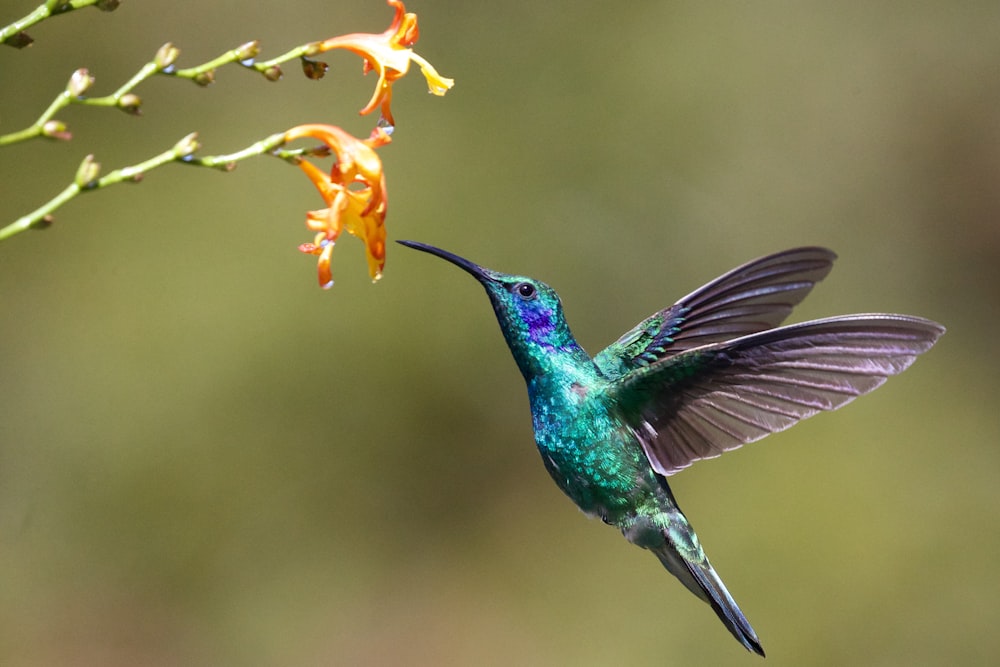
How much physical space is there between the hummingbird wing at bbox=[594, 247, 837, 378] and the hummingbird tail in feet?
1.91

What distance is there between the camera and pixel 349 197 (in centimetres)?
219

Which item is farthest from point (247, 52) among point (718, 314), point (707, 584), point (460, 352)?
point (460, 352)

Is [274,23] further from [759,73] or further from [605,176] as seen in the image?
[759,73]

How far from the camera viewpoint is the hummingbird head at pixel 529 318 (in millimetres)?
2811

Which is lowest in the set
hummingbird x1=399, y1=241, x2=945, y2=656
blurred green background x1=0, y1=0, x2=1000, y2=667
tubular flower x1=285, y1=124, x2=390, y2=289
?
blurred green background x1=0, y1=0, x2=1000, y2=667

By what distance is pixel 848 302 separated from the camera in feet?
23.0

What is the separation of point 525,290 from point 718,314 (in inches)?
28.3

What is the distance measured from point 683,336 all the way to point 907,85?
17.3 feet

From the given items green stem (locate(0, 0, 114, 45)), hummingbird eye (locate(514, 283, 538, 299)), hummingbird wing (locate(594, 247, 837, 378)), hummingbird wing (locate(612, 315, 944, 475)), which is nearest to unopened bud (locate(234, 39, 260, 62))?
green stem (locate(0, 0, 114, 45))

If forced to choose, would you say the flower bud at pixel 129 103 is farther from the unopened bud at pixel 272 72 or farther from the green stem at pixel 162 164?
the unopened bud at pixel 272 72

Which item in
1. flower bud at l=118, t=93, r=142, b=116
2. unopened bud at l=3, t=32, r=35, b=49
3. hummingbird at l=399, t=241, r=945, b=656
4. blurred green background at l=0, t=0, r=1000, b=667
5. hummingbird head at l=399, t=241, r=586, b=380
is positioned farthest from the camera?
blurred green background at l=0, t=0, r=1000, b=667

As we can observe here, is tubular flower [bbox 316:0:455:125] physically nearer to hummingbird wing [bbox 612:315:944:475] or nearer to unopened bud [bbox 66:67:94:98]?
unopened bud [bbox 66:67:94:98]

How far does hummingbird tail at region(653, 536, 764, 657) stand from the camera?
2824mm

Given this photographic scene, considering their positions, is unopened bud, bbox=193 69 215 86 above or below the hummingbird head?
above
